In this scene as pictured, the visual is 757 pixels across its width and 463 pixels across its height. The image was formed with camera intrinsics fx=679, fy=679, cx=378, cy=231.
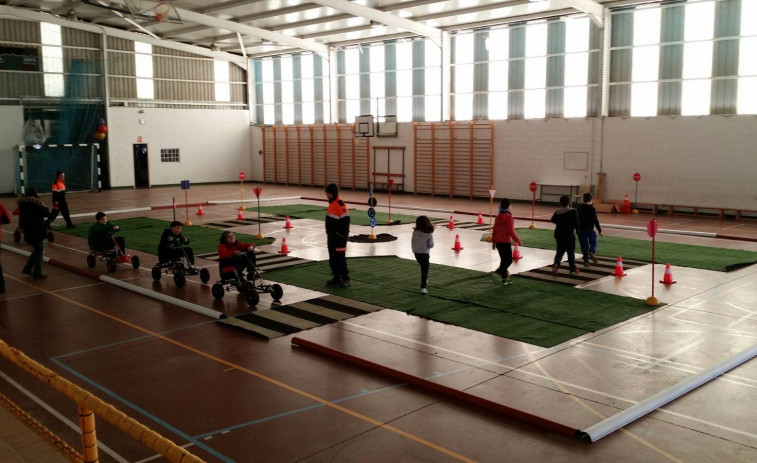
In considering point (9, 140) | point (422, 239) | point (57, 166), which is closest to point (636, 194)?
point (422, 239)

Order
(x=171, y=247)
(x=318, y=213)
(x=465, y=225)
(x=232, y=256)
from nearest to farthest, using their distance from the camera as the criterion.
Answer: (x=232, y=256), (x=171, y=247), (x=465, y=225), (x=318, y=213)

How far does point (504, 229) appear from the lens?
44.5ft

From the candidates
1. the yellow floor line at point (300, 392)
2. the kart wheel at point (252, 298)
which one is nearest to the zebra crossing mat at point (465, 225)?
the kart wheel at point (252, 298)

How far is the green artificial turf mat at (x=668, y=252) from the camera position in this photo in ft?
53.0

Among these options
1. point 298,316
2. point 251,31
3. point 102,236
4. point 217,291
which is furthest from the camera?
point 251,31

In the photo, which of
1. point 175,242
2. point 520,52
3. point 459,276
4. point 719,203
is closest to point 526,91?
point 520,52

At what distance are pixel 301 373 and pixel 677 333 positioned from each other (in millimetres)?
5836

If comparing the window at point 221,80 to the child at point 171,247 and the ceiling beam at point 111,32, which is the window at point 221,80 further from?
the child at point 171,247

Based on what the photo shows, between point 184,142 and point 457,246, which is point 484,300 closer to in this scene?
point 457,246

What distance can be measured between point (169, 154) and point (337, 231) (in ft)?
106

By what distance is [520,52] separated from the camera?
31.7 m

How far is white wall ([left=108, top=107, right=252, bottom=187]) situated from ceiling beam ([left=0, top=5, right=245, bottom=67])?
11.7 feet

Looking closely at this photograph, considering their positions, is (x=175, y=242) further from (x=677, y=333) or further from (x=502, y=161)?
(x=502, y=161)

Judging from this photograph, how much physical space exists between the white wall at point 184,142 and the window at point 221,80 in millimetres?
1090
